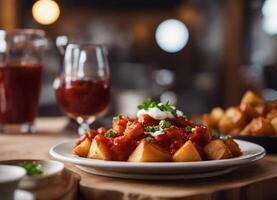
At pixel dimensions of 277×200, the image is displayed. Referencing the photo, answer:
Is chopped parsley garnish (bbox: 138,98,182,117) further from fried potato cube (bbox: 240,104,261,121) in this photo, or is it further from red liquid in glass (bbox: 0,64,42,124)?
red liquid in glass (bbox: 0,64,42,124)

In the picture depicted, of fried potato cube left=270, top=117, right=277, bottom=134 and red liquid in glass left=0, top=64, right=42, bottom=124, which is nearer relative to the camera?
fried potato cube left=270, top=117, right=277, bottom=134

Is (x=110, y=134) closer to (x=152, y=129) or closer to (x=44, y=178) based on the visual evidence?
(x=152, y=129)

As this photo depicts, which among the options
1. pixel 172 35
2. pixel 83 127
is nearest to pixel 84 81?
pixel 83 127

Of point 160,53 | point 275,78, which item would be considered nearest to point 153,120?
point 275,78

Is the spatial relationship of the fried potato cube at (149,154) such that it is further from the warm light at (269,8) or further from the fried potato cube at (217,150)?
the warm light at (269,8)

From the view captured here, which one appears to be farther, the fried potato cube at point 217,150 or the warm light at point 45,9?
the warm light at point 45,9

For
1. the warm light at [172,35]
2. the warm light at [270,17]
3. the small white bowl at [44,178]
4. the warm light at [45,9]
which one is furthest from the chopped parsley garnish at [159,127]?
the warm light at [172,35]

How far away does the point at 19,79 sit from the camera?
6.64 ft

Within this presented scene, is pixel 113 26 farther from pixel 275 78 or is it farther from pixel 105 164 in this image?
pixel 105 164

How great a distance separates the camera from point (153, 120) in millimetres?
1359

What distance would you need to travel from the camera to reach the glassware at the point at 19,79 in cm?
202

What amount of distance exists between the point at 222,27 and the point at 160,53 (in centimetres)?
256

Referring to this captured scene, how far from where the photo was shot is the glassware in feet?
6.63

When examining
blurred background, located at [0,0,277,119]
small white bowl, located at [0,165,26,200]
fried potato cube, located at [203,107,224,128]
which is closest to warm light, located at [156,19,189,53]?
blurred background, located at [0,0,277,119]
